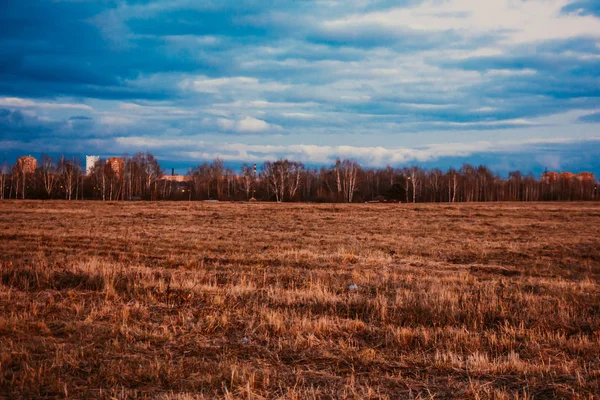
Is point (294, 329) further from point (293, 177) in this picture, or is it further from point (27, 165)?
point (27, 165)

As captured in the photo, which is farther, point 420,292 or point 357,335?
point 420,292

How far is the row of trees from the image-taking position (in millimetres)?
104250

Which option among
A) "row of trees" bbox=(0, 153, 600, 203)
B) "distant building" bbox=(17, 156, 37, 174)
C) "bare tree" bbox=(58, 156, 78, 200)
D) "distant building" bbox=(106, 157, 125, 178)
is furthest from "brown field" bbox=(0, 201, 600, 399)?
"distant building" bbox=(17, 156, 37, 174)

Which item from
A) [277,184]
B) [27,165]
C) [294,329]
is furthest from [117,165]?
[294,329]

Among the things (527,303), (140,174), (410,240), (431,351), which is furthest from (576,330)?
(140,174)

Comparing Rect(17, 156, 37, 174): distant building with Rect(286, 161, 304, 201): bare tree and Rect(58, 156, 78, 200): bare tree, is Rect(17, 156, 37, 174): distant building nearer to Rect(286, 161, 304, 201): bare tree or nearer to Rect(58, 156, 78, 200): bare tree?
Rect(58, 156, 78, 200): bare tree

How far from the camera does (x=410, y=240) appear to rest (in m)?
24.1

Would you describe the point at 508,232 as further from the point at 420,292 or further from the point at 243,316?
the point at 243,316

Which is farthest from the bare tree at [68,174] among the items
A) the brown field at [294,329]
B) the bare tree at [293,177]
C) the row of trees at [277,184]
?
the brown field at [294,329]

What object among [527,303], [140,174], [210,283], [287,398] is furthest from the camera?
[140,174]

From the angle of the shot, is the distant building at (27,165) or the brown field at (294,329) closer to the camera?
the brown field at (294,329)

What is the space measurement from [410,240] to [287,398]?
19.9 metres

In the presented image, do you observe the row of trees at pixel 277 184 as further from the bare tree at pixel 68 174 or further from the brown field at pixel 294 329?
the brown field at pixel 294 329

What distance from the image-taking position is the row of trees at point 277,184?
104m
